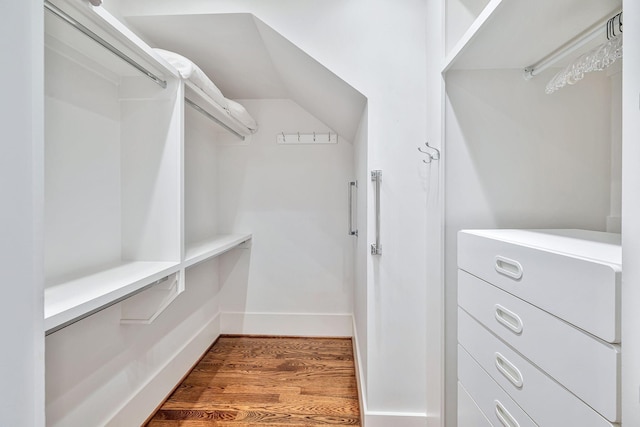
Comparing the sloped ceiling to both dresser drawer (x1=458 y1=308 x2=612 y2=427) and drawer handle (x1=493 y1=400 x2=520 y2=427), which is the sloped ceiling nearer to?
dresser drawer (x1=458 y1=308 x2=612 y2=427)

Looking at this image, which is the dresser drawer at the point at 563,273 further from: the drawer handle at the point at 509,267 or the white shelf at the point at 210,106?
the white shelf at the point at 210,106

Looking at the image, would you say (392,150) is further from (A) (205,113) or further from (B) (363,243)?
(A) (205,113)

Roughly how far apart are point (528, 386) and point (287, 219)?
7.41 ft

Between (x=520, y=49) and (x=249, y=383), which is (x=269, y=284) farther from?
(x=520, y=49)

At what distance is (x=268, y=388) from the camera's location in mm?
1990

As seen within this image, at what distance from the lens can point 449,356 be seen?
4.17 ft

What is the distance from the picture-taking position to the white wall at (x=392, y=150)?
1.50 meters

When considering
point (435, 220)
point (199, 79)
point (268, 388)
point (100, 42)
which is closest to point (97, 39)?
point (100, 42)

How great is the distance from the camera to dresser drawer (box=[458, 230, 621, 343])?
0.51 meters

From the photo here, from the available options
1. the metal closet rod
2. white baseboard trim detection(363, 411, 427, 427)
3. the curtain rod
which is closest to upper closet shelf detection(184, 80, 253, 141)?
the metal closet rod

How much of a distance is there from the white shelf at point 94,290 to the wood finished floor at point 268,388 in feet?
3.39

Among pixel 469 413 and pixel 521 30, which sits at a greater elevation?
pixel 521 30

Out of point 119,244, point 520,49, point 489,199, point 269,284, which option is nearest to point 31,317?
point 119,244

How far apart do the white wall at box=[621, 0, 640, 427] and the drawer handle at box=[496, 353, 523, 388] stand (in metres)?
0.28
